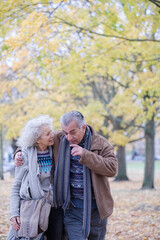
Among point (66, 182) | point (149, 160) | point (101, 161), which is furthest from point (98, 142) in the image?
point (149, 160)

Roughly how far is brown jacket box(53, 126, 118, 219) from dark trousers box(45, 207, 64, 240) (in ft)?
1.65

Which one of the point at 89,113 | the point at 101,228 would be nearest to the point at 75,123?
the point at 101,228

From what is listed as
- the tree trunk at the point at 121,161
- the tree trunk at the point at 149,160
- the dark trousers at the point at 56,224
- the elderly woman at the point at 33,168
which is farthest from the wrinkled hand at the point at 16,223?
the tree trunk at the point at 121,161

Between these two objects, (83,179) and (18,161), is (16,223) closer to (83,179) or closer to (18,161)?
(18,161)

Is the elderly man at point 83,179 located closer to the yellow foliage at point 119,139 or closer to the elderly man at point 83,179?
the elderly man at point 83,179

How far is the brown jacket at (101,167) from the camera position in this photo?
2.85 m

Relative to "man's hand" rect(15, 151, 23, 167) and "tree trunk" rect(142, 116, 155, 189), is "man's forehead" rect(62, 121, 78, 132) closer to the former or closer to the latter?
"man's hand" rect(15, 151, 23, 167)

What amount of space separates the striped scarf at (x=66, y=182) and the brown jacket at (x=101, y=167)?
6 cm

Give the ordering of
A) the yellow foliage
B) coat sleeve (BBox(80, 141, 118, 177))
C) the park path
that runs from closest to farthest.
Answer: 1. coat sleeve (BBox(80, 141, 118, 177))
2. the park path
3. the yellow foliage

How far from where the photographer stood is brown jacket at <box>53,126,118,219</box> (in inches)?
112

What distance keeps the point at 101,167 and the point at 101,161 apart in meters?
0.06

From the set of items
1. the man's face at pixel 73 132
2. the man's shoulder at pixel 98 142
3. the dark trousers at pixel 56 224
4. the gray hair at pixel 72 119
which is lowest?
the dark trousers at pixel 56 224

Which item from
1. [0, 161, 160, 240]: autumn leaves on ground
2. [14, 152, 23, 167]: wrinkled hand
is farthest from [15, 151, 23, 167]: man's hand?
[0, 161, 160, 240]: autumn leaves on ground

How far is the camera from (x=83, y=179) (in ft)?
9.95
